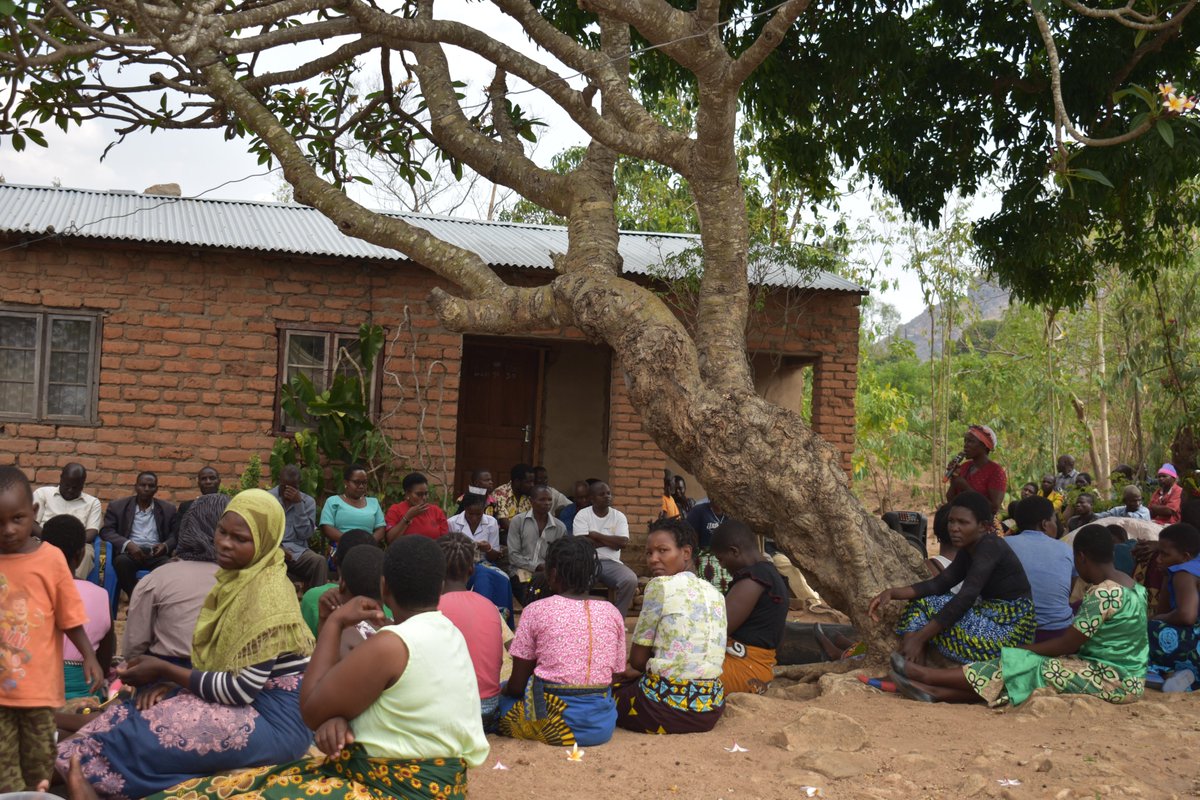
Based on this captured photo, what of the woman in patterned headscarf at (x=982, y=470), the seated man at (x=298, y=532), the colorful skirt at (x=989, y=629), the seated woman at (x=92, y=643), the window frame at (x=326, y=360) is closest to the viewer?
the seated woman at (x=92, y=643)

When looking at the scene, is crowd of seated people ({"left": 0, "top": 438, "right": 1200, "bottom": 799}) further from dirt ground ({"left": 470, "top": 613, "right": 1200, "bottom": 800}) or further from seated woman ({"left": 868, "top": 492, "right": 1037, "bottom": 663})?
dirt ground ({"left": 470, "top": 613, "right": 1200, "bottom": 800})

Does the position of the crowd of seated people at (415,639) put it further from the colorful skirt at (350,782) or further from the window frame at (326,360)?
the window frame at (326,360)

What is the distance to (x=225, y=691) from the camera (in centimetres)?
376

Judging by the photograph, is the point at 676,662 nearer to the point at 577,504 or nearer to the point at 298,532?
the point at 298,532

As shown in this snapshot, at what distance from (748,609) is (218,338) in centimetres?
590

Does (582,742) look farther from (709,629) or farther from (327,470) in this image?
(327,470)

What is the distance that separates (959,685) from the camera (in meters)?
5.78

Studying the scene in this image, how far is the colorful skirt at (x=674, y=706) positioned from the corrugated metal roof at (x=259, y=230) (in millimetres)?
5553

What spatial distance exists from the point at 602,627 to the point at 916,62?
571cm

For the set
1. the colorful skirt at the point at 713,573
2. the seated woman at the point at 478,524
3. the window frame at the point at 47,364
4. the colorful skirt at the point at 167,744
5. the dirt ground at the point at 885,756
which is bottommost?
the dirt ground at the point at 885,756

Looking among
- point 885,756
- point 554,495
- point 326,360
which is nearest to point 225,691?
point 885,756

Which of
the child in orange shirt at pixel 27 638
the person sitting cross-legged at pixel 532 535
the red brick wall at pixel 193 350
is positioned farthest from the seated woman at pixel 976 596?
the red brick wall at pixel 193 350

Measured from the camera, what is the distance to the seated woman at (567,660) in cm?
498

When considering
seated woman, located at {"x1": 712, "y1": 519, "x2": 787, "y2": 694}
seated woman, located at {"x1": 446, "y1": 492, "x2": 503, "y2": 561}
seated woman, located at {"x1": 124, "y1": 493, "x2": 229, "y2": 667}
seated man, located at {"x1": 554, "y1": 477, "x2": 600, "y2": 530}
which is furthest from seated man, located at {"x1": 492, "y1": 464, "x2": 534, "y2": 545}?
seated woman, located at {"x1": 124, "y1": 493, "x2": 229, "y2": 667}
